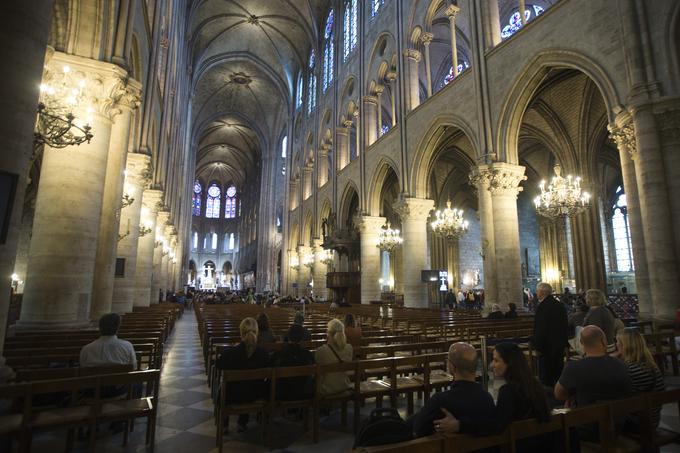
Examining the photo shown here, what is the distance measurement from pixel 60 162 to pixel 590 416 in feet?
24.2

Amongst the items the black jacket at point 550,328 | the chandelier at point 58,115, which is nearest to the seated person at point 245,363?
the black jacket at point 550,328

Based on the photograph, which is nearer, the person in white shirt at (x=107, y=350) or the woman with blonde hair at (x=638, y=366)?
the woman with blonde hair at (x=638, y=366)

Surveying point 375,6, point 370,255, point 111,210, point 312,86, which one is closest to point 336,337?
point 111,210

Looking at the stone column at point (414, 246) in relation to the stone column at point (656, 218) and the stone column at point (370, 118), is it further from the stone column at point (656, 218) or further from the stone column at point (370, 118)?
the stone column at point (656, 218)

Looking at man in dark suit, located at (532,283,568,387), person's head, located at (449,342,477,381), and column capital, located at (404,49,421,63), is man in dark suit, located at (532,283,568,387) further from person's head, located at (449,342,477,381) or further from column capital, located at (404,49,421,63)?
column capital, located at (404,49,421,63)

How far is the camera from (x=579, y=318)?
6.30 metres

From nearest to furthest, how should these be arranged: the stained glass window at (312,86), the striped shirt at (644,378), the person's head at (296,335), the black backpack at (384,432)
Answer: the black backpack at (384,432), the striped shirt at (644,378), the person's head at (296,335), the stained glass window at (312,86)

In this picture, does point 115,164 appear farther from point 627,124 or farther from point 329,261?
point 329,261

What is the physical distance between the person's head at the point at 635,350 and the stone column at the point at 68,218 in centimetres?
685

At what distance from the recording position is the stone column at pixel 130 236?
1058 centimetres

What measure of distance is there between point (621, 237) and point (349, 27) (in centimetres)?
1959

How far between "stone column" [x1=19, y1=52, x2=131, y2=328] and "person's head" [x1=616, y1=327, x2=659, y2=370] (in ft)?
22.5

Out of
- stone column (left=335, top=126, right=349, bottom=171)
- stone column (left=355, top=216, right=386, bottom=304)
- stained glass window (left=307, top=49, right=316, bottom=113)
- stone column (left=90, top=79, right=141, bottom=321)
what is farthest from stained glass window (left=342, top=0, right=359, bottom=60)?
stone column (left=90, top=79, right=141, bottom=321)

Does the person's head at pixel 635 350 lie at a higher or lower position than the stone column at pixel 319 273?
lower
